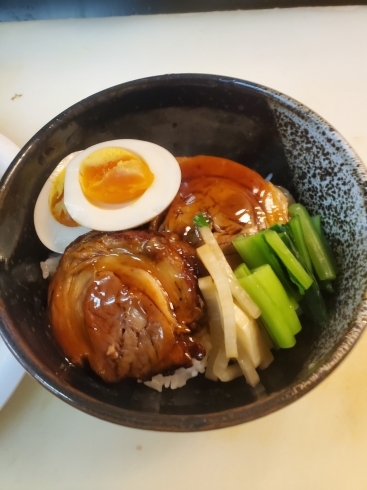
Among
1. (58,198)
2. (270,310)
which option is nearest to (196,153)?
(58,198)

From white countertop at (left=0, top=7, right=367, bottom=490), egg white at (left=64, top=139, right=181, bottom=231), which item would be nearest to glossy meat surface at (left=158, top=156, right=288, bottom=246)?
egg white at (left=64, top=139, right=181, bottom=231)

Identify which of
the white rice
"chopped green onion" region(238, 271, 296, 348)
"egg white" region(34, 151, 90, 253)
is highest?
"egg white" region(34, 151, 90, 253)

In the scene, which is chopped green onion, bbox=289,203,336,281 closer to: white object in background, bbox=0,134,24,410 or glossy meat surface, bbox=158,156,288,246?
glossy meat surface, bbox=158,156,288,246

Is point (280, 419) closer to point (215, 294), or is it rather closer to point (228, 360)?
point (228, 360)

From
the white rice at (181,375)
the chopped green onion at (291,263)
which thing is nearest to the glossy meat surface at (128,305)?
the white rice at (181,375)

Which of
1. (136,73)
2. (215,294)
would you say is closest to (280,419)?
(215,294)

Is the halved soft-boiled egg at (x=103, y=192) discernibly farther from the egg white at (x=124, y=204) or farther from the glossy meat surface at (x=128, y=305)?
the glossy meat surface at (x=128, y=305)
